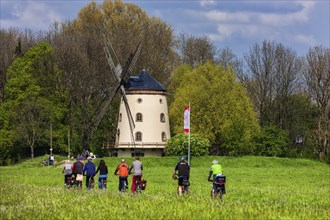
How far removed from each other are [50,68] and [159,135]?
52.7 feet

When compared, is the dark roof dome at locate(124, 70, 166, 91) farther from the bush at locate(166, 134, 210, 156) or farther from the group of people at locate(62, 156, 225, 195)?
the group of people at locate(62, 156, 225, 195)

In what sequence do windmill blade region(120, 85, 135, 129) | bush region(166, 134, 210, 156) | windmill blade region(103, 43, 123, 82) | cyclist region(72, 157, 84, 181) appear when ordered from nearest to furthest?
cyclist region(72, 157, 84, 181) → bush region(166, 134, 210, 156) → windmill blade region(120, 85, 135, 129) → windmill blade region(103, 43, 123, 82)

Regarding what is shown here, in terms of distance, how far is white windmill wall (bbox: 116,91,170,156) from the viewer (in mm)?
87938

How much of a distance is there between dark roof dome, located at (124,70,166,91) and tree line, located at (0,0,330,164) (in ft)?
8.03

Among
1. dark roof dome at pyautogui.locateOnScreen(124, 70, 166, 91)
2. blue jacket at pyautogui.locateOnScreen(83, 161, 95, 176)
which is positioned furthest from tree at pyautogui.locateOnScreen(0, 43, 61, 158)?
blue jacket at pyautogui.locateOnScreen(83, 161, 95, 176)

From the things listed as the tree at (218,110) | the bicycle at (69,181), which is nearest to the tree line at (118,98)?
the tree at (218,110)

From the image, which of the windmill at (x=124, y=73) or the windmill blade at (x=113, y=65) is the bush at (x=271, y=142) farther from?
the windmill blade at (x=113, y=65)

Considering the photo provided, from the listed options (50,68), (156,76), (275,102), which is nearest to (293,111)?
(275,102)

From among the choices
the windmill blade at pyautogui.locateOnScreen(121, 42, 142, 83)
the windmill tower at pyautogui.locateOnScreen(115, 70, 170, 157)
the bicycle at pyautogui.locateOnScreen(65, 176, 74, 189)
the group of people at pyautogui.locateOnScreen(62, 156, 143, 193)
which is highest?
the windmill blade at pyautogui.locateOnScreen(121, 42, 142, 83)

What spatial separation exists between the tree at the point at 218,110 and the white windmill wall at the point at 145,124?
7.42 feet

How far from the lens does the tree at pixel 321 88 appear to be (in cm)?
8994

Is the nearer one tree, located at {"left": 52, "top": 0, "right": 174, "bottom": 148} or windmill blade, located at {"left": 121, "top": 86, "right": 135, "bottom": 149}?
windmill blade, located at {"left": 121, "top": 86, "right": 135, "bottom": 149}

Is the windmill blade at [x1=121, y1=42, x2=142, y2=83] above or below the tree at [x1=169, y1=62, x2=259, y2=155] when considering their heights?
above

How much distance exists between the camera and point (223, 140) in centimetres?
8731
